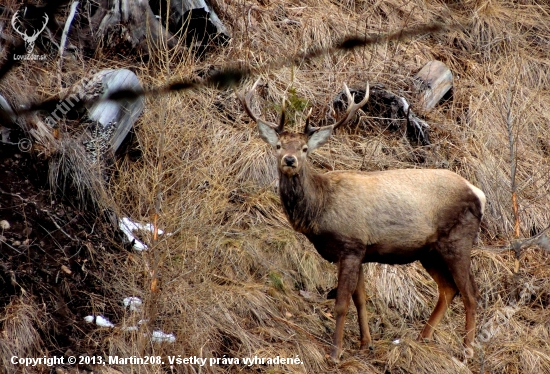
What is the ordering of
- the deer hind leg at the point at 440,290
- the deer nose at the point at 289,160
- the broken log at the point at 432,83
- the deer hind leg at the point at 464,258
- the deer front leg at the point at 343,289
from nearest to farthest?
the deer nose at the point at 289,160 → the deer front leg at the point at 343,289 → the deer hind leg at the point at 464,258 → the deer hind leg at the point at 440,290 → the broken log at the point at 432,83

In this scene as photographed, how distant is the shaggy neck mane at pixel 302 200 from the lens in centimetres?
625

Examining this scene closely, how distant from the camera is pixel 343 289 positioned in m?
6.27

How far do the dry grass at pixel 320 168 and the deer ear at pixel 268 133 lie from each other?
2.42 feet

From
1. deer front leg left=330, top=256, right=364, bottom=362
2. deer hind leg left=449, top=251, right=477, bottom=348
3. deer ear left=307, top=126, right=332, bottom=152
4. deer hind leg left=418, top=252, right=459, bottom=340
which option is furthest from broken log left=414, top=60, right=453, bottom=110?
deer front leg left=330, top=256, right=364, bottom=362

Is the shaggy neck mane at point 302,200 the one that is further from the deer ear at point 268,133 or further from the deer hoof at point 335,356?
the deer hoof at point 335,356

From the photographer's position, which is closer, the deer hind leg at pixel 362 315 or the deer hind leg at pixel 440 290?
the deer hind leg at pixel 362 315

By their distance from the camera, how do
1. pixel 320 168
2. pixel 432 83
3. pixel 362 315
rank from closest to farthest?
1. pixel 362 315
2. pixel 320 168
3. pixel 432 83

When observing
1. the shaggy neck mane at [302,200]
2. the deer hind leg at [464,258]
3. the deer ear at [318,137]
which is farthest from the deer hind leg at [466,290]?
the deer ear at [318,137]

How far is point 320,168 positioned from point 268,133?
2.39 m

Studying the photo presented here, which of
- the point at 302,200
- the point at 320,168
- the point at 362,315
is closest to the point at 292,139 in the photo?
the point at 302,200

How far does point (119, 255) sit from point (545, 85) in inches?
255

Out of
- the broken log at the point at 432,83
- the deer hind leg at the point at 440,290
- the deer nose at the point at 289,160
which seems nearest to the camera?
the deer nose at the point at 289,160

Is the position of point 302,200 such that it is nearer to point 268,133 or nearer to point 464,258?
point 268,133

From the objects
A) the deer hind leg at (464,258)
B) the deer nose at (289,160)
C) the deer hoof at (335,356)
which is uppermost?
the deer nose at (289,160)
